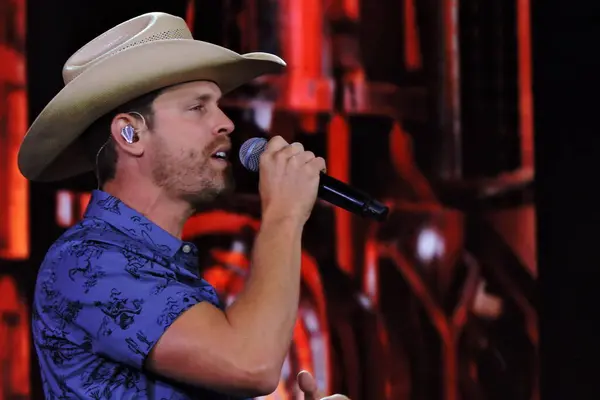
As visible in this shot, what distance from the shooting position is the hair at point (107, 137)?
1158mm

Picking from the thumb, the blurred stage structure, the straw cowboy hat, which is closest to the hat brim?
the straw cowboy hat

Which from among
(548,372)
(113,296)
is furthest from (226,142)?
(548,372)

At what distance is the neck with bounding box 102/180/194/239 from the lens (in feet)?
3.76

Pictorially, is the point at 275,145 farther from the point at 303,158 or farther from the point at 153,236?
the point at 153,236

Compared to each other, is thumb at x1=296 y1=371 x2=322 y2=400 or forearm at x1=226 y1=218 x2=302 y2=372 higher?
forearm at x1=226 y1=218 x2=302 y2=372

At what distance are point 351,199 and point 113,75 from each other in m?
0.35

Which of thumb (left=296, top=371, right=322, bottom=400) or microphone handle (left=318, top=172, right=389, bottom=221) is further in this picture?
thumb (left=296, top=371, right=322, bottom=400)

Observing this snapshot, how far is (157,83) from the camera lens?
1143 mm

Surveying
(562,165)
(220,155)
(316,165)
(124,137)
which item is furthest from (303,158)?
(562,165)

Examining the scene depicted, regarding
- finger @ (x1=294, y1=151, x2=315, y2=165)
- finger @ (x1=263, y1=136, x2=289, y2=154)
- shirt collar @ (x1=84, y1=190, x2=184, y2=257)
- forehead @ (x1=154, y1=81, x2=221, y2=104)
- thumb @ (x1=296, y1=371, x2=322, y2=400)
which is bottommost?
thumb @ (x1=296, y1=371, x2=322, y2=400)

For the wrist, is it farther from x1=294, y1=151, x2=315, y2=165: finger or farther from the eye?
the eye

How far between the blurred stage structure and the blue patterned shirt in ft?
4.50

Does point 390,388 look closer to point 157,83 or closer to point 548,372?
point 548,372

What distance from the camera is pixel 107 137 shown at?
3.93 feet
